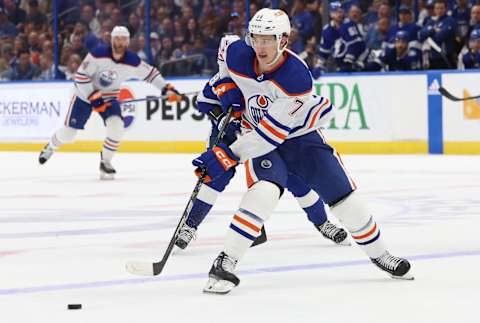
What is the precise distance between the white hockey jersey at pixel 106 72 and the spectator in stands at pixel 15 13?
610cm

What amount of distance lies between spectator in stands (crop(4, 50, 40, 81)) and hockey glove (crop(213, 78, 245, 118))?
1203 centimetres

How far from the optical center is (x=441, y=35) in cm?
1377

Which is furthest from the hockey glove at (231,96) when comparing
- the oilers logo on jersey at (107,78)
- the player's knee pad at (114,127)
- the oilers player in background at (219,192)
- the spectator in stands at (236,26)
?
the spectator in stands at (236,26)

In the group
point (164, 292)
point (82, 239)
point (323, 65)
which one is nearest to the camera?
point (164, 292)

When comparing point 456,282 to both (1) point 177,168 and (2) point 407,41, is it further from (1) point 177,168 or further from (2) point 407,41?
(2) point 407,41

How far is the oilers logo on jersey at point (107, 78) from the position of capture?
482 inches

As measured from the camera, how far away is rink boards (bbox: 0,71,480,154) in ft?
45.5

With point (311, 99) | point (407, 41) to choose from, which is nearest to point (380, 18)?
point (407, 41)

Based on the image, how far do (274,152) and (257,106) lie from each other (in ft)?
0.77

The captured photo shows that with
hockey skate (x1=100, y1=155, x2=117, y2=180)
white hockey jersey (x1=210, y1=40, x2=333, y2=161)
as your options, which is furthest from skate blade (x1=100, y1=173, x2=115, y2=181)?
white hockey jersey (x1=210, y1=40, x2=333, y2=161)

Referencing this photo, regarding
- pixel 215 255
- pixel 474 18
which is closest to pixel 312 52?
pixel 474 18

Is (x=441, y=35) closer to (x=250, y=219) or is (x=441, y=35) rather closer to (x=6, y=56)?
(x=6, y=56)

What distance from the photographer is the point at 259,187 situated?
4816 mm

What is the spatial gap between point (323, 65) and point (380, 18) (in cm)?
97
